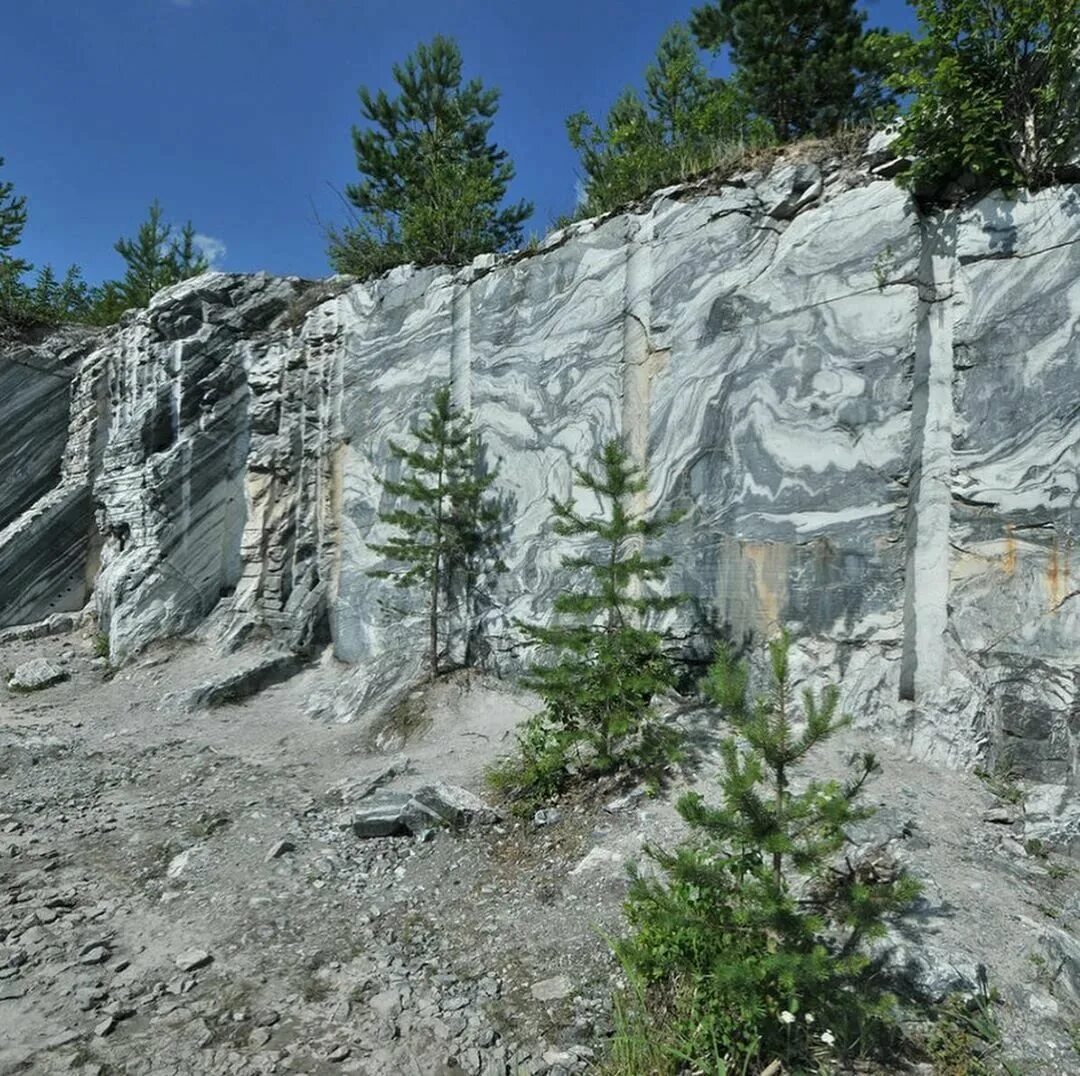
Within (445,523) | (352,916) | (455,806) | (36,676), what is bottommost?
(352,916)

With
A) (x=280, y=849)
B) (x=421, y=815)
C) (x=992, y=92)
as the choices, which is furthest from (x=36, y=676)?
(x=992, y=92)

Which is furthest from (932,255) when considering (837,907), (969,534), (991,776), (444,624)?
(444,624)

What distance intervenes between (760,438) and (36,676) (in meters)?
10.8

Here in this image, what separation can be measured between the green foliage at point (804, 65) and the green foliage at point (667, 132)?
0.55m

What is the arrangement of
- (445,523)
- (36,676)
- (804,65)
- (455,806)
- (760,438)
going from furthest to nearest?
(804,65) < (36,676) < (445,523) < (760,438) < (455,806)

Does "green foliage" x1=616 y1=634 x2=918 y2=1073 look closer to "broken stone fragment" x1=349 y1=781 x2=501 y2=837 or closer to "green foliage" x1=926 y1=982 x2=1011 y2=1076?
"green foliage" x1=926 y1=982 x2=1011 y2=1076

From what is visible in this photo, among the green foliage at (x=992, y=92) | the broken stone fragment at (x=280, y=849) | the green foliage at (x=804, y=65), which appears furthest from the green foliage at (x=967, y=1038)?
the green foliage at (x=804, y=65)

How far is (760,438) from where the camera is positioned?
22.6 feet

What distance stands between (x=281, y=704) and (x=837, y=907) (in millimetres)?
7724

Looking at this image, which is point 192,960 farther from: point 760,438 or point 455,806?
point 760,438

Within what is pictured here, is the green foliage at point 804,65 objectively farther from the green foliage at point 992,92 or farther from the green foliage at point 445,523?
the green foliage at point 445,523

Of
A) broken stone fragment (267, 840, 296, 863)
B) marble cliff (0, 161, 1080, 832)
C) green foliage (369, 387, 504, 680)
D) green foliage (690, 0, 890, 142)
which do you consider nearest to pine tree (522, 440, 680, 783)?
marble cliff (0, 161, 1080, 832)

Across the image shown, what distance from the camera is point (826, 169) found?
23.0 ft

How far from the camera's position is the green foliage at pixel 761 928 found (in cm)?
299
